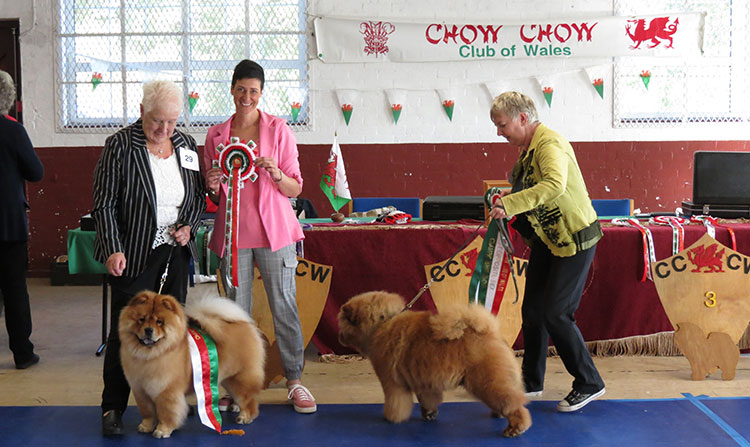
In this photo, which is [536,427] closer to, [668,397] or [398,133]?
[668,397]

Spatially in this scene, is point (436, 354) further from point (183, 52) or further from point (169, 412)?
point (183, 52)

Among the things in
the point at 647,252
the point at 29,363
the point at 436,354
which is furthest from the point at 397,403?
the point at 29,363

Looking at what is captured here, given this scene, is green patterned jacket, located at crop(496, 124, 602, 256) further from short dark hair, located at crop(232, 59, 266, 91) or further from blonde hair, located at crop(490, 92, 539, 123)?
short dark hair, located at crop(232, 59, 266, 91)

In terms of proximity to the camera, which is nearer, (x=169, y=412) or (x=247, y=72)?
(x=169, y=412)

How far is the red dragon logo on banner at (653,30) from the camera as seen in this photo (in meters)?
6.61

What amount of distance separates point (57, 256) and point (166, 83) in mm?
5028

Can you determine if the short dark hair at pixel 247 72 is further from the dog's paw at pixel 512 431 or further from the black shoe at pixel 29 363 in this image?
the black shoe at pixel 29 363

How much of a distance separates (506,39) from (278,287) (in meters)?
4.50

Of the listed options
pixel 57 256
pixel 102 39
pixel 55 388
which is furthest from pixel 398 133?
pixel 55 388

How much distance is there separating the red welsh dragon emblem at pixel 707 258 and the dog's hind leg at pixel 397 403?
1.91 m

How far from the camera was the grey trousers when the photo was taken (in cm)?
315

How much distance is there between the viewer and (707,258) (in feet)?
12.6

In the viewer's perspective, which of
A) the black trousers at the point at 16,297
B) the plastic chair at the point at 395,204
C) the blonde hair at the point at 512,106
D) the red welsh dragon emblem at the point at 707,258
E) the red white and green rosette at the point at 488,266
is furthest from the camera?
the plastic chair at the point at 395,204

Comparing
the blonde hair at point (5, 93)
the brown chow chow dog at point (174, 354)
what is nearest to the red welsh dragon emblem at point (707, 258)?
the brown chow chow dog at point (174, 354)
